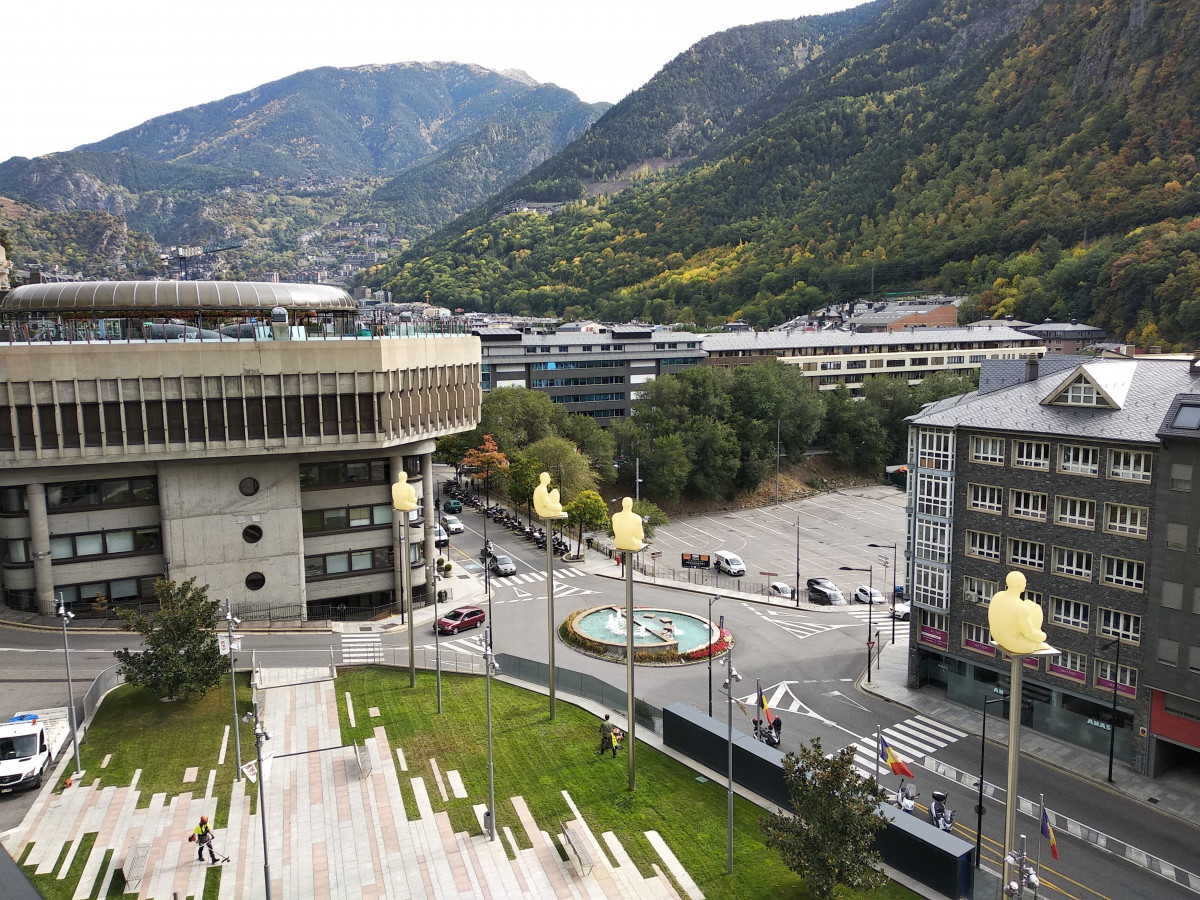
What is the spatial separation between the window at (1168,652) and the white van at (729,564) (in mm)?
38112

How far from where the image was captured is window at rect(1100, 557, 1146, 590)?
3678 centimetres

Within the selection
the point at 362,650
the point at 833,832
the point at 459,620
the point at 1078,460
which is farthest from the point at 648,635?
the point at 833,832

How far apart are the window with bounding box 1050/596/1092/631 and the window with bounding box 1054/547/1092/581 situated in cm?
125

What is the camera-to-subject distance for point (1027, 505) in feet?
135

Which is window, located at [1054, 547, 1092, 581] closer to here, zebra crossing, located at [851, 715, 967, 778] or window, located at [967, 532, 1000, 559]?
window, located at [967, 532, 1000, 559]

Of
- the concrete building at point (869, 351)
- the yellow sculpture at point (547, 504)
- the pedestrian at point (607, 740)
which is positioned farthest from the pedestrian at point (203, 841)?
the concrete building at point (869, 351)

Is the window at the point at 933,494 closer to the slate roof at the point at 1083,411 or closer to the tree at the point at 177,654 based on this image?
the slate roof at the point at 1083,411

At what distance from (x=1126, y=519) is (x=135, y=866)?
40586mm

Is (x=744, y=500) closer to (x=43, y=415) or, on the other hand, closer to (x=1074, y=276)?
(x=43, y=415)

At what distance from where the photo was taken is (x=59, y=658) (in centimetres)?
4016

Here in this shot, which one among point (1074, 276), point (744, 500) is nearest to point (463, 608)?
point (744, 500)

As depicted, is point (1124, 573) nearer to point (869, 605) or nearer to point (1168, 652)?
point (1168, 652)

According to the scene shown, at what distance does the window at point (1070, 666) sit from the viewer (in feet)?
127

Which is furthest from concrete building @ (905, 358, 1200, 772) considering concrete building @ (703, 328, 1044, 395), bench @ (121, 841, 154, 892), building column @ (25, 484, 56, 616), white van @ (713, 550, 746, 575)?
concrete building @ (703, 328, 1044, 395)
